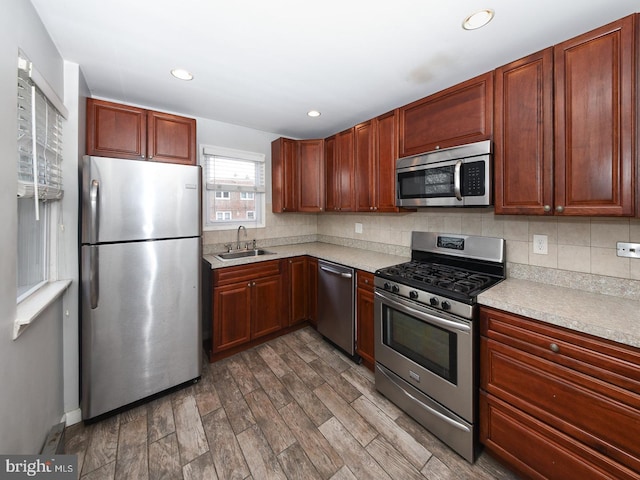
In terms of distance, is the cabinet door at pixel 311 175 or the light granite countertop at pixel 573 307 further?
the cabinet door at pixel 311 175

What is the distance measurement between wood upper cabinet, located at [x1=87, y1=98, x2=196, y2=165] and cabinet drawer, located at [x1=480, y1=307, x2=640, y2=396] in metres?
2.60

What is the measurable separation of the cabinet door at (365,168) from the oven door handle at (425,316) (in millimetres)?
991

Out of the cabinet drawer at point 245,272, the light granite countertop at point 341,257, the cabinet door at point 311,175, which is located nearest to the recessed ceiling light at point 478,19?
the light granite countertop at point 341,257

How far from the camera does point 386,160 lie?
8.13ft

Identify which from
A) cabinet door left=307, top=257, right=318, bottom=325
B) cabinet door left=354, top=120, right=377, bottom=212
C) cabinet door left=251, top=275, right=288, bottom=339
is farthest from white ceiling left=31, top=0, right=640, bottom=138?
cabinet door left=251, top=275, right=288, bottom=339

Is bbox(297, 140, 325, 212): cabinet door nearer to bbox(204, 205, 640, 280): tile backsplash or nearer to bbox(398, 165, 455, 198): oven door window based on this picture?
bbox(204, 205, 640, 280): tile backsplash

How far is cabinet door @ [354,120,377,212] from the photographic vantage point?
261cm

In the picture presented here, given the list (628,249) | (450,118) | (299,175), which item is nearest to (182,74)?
(299,175)

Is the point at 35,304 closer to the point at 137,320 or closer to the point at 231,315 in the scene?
the point at 137,320

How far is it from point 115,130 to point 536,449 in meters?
3.40

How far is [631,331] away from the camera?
1.10 meters

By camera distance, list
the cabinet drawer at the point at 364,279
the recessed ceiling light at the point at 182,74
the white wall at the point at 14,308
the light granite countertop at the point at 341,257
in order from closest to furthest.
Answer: the white wall at the point at 14,308 → the recessed ceiling light at the point at 182,74 → the cabinet drawer at the point at 364,279 → the light granite countertop at the point at 341,257

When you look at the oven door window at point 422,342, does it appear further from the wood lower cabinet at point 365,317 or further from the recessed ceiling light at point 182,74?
the recessed ceiling light at point 182,74

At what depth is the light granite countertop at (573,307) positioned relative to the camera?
3.76ft
